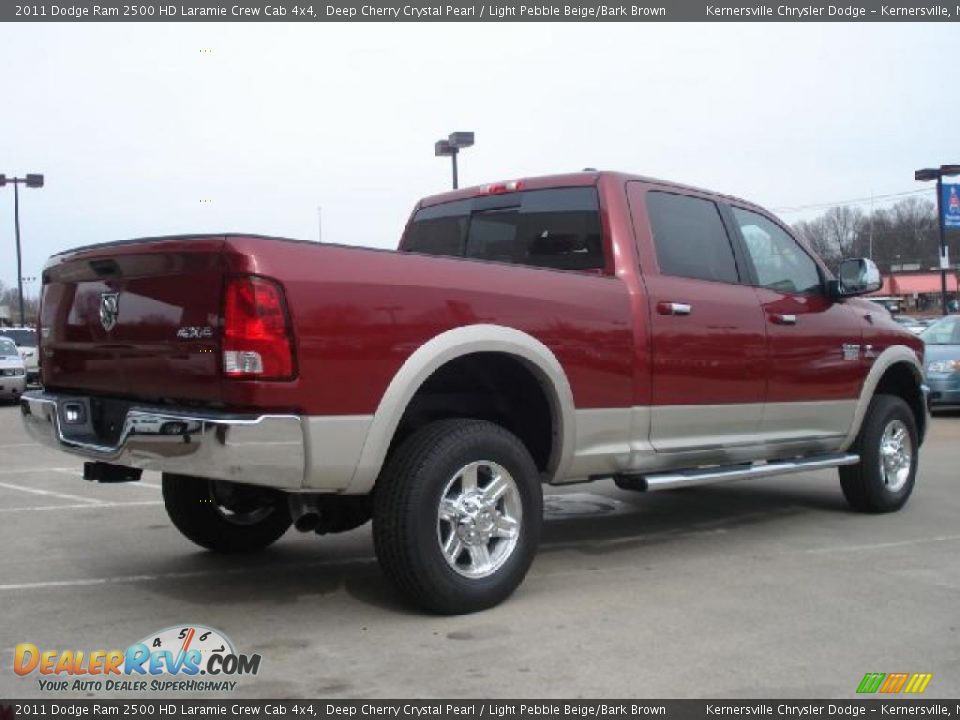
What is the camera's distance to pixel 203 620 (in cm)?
436

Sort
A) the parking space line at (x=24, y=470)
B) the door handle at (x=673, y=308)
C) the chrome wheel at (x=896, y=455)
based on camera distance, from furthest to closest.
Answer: the parking space line at (x=24, y=470), the chrome wheel at (x=896, y=455), the door handle at (x=673, y=308)

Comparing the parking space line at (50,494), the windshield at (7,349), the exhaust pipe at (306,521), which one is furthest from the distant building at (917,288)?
the exhaust pipe at (306,521)

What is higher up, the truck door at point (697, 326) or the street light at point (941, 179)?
the street light at point (941, 179)

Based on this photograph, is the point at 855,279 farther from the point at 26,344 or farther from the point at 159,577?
the point at 26,344

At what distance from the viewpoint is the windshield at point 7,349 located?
776 inches

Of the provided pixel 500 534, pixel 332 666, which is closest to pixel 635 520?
pixel 500 534

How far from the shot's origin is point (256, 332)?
375 centimetres

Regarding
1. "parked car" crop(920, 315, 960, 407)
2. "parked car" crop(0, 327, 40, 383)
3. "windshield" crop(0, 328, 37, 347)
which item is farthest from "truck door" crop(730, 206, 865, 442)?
"windshield" crop(0, 328, 37, 347)

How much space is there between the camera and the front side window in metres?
6.20

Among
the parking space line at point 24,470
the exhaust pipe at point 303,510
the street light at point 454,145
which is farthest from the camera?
the street light at point 454,145

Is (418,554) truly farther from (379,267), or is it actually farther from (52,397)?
(52,397)

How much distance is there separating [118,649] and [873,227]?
8059 cm

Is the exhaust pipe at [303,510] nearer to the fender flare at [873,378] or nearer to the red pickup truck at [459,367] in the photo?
the red pickup truck at [459,367]

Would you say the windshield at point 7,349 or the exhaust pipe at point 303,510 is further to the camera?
the windshield at point 7,349
